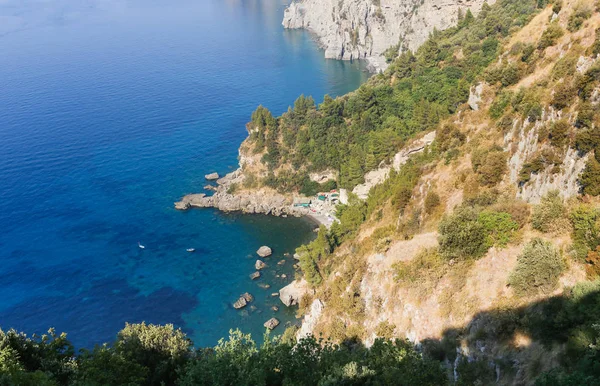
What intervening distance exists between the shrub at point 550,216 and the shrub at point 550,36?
933 inches

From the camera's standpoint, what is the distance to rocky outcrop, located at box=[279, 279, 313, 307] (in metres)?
64.2

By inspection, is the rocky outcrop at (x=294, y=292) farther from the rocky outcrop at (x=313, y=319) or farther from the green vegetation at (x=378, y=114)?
the green vegetation at (x=378, y=114)

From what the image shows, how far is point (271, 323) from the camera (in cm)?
6103

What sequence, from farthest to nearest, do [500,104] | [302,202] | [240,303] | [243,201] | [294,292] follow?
[243,201], [302,202], [240,303], [294,292], [500,104]

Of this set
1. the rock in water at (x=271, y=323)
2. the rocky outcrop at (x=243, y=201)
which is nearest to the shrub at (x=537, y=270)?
the rock in water at (x=271, y=323)

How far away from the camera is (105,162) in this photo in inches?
4309

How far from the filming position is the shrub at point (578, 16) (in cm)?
3991

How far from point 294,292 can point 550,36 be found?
45675 mm

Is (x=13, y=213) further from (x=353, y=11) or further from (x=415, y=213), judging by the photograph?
(x=353, y=11)

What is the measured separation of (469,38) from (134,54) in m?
144

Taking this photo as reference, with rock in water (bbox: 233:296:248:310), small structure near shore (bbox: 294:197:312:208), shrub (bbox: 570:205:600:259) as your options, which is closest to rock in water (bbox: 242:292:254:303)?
rock in water (bbox: 233:296:248:310)

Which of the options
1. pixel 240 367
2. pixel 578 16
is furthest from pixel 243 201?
pixel 240 367

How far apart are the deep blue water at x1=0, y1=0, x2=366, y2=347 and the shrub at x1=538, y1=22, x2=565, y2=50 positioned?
47.0 metres

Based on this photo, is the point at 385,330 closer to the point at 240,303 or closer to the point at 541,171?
the point at 541,171
